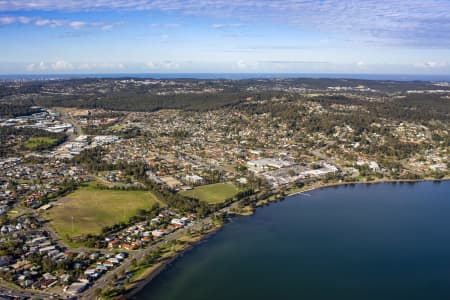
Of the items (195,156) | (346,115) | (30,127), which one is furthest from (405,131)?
(30,127)

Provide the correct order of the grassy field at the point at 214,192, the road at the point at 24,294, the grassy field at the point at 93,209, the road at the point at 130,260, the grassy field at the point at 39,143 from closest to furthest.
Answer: the road at the point at 24,294, the road at the point at 130,260, the grassy field at the point at 93,209, the grassy field at the point at 214,192, the grassy field at the point at 39,143

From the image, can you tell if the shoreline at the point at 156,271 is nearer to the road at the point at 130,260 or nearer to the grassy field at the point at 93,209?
the road at the point at 130,260

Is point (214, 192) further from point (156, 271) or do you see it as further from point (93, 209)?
point (156, 271)

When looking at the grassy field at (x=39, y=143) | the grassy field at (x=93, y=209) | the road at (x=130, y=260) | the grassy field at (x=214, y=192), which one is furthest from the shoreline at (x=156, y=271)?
the grassy field at (x=39, y=143)

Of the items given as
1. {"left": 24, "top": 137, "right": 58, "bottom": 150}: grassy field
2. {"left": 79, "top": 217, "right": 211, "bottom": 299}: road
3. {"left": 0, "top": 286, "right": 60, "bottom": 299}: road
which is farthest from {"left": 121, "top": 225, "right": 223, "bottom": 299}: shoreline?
{"left": 24, "top": 137, "right": 58, "bottom": 150}: grassy field

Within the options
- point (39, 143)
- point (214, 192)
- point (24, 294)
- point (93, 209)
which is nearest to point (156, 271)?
point (24, 294)

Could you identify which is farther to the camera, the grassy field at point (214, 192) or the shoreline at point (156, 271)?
the grassy field at point (214, 192)

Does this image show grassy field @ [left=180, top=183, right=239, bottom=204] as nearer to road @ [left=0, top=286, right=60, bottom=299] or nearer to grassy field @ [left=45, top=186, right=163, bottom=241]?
grassy field @ [left=45, top=186, right=163, bottom=241]
